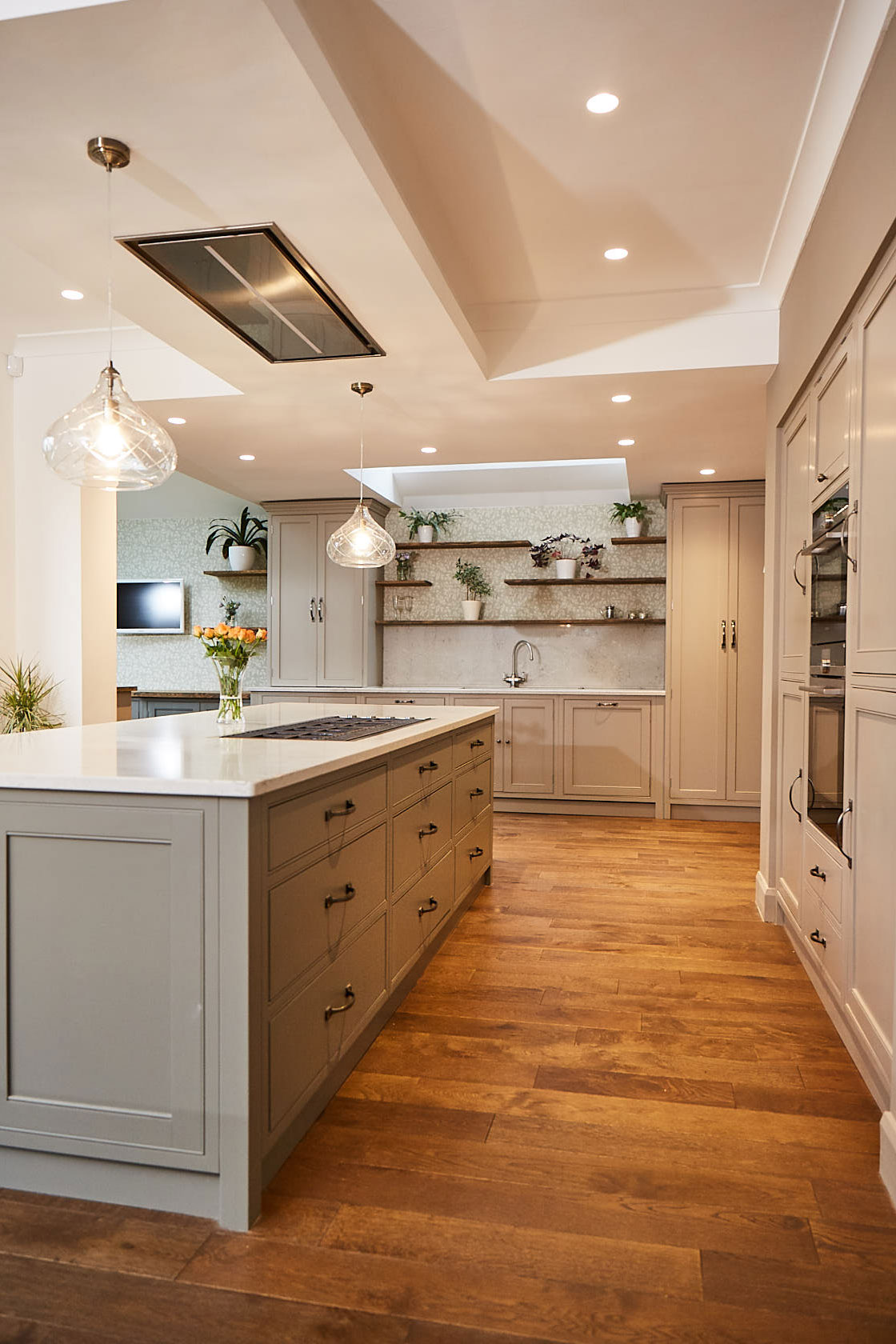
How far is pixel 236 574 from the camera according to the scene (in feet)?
25.6

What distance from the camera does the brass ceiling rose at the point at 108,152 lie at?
2330 mm

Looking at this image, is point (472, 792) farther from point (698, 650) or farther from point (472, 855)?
point (698, 650)

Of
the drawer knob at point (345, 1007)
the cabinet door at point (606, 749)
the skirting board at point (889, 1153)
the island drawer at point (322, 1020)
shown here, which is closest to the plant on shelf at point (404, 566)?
the cabinet door at point (606, 749)

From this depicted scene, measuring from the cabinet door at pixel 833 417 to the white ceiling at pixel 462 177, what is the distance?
0.61m

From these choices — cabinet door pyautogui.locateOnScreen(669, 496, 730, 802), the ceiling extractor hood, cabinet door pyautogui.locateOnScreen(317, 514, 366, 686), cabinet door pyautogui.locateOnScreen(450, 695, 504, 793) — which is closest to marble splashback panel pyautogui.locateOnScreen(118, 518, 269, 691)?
cabinet door pyautogui.locateOnScreen(317, 514, 366, 686)

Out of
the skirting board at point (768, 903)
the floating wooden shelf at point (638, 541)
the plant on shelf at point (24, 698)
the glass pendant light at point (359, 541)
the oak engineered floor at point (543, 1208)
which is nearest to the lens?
the oak engineered floor at point (543, 1208)

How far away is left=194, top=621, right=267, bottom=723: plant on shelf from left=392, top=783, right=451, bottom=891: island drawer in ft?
2.36

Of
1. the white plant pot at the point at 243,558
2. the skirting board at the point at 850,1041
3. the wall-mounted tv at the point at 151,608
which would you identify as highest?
the white plant pot at the point at 243,558

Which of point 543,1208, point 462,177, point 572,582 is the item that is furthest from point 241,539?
point 543,1208

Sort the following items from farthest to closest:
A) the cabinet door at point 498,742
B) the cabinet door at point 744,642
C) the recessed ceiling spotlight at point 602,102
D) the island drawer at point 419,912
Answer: the cabinet door at point 498,742, the cabinet door at point 744,642, the island drawer at point 419,912, the recessed ceiling spotlight at point 602,102

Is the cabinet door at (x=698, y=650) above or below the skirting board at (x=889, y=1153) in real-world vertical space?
above

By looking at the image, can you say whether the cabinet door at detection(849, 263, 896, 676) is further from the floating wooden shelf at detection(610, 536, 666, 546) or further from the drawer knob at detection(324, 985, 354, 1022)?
the floating wooden shelf at detection(610, 536, 666, 546)

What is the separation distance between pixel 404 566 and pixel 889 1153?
598cm

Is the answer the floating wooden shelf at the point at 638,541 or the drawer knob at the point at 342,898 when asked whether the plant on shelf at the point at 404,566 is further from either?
the drawer knob at the point at 342,898
